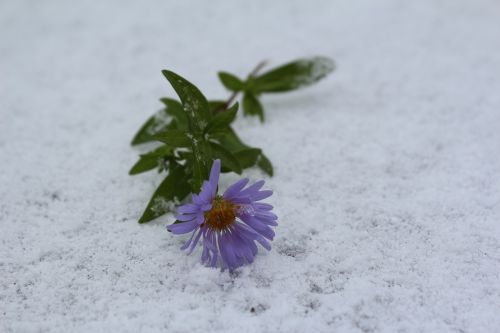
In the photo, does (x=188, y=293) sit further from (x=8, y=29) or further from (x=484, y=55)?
(x=8, y=29)

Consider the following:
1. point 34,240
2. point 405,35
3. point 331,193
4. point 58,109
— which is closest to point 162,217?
point 34,240

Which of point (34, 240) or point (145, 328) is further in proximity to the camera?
point (34, 240)

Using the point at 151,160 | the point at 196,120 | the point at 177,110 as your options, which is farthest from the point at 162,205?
the point at 177,110

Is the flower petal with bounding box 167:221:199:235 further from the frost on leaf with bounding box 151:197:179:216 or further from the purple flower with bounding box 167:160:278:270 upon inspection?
the frost on leaf with bounding box 151:197:179:216

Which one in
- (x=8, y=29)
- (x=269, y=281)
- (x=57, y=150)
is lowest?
Result: (x=269, y=281)

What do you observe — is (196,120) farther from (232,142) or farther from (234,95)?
(234,95)

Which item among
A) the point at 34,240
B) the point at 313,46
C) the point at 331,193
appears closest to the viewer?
the point at 34,240

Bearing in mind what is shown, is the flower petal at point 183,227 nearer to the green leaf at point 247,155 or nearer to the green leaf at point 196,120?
the green leaf at point 196,120

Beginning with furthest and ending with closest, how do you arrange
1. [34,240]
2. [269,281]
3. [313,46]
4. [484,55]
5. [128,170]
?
[313,46] < [484,55] < [128,170] < [34,240] < [269,281]
